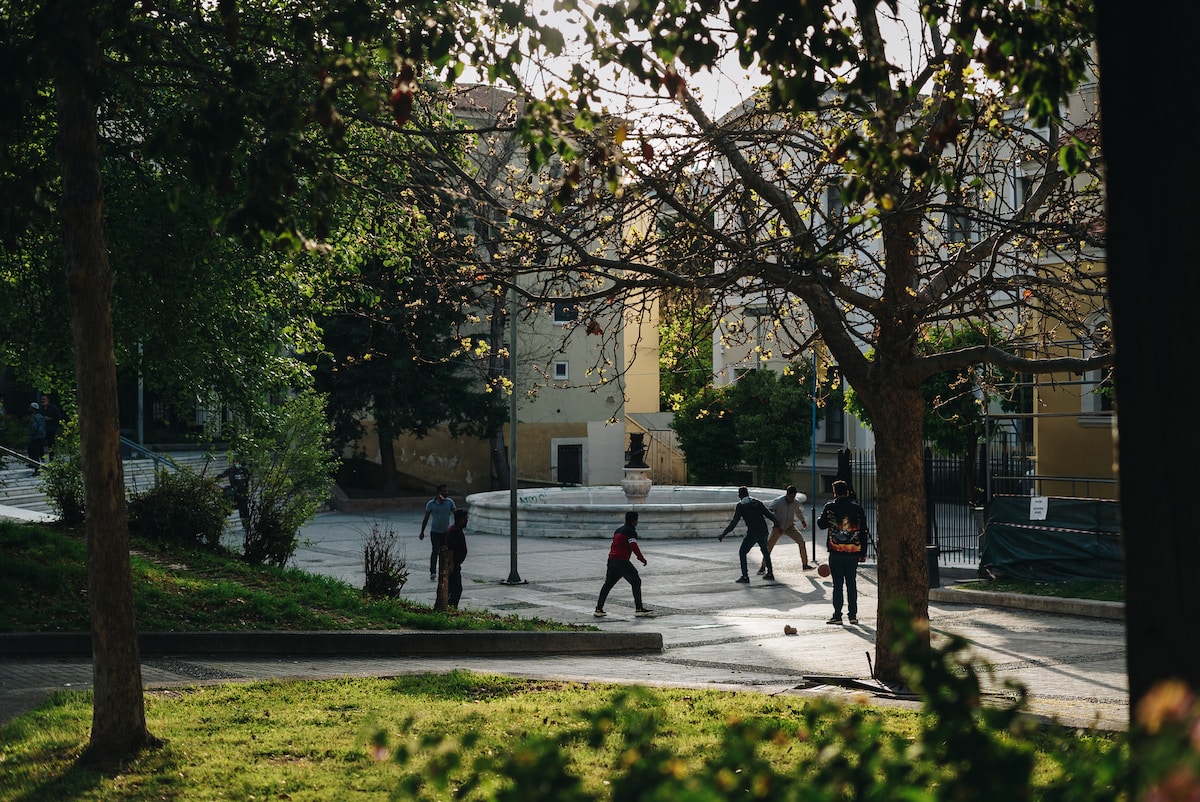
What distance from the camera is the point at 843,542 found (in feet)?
55.2

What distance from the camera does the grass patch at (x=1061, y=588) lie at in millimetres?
17797

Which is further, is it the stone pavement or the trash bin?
the trash bin

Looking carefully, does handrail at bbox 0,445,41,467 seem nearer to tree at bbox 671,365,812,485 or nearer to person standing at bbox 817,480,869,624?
person standing at bbox 817,480,869,624

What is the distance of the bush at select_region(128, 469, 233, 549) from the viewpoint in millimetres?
18578

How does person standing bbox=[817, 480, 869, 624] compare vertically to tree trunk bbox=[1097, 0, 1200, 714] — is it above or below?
below

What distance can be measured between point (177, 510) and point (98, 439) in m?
12.0

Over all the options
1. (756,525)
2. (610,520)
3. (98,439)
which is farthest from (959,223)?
(610,520)

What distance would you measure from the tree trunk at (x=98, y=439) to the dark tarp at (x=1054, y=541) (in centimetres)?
1527

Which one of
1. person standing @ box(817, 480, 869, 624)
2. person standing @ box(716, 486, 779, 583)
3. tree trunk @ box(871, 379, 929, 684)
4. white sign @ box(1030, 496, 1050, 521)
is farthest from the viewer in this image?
person standing @ box(716, 486, 779, 583)

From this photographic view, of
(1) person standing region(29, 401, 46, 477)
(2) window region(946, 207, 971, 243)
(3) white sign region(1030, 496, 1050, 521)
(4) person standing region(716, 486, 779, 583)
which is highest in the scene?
(2) window region(946, 207, 971, 243)

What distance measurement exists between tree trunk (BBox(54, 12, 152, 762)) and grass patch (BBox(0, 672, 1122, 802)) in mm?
339

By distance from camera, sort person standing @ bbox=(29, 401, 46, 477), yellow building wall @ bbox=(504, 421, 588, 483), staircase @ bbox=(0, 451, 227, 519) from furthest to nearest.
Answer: yellow building wall @ bbox=(504, 421, 588, 483) < person standing @ bbox=(29, 401, 46, 477) < staircase @ bbox=(0, 451, 227, 519)

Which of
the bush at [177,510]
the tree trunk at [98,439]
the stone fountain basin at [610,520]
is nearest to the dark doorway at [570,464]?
the stone fountain basin at [610,520]

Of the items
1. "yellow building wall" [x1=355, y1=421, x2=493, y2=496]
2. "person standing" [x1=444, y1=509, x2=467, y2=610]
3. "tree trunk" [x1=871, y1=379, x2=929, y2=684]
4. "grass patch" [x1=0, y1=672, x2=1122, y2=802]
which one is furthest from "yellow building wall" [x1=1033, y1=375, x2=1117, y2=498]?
"yellow building wall" [x1=355, y1=421, x2=493, y2=496]
